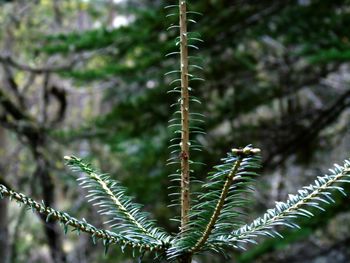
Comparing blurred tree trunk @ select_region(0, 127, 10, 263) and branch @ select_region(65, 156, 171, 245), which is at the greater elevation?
blurred tree trunk @ select_region(0, 127, 10, 263)

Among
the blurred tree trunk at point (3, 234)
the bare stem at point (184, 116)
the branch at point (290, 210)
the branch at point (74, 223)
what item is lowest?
the branch at point (290, 210)

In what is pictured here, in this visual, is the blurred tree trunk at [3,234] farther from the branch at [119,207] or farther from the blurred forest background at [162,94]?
the branch at [119,207]

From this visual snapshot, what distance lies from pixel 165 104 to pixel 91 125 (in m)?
0.67

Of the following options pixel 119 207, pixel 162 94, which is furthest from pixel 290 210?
pixel 162 94

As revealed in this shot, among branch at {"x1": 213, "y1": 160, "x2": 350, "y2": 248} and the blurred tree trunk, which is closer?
branch at {"x1": 213, "y1": 160, "x2": 350, "y2": 248}

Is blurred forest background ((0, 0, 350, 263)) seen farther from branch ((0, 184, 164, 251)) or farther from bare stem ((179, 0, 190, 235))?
branch ((0, 184, 164, 251))

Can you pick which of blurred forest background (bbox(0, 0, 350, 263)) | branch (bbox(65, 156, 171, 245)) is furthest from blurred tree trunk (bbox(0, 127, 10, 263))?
branch (bbox(65, 156, 171, 245))

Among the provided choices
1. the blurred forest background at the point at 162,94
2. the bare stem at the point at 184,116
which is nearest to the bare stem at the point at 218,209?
the bare stem at the point at 184,116

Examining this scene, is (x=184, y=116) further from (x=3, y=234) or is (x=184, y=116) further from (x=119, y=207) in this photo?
(x=3, y=234)

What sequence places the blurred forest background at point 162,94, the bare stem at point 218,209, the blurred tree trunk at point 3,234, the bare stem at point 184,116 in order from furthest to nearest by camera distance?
1. the blurred tree trunk at point 3,234
2. the blurred forest background at point 162,94
3. the bare stem at point 184,116
4. the bare stem at point 218,209

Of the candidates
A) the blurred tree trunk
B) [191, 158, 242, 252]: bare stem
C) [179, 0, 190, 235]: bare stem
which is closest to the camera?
[191, 158, 242, 252]: bare stem

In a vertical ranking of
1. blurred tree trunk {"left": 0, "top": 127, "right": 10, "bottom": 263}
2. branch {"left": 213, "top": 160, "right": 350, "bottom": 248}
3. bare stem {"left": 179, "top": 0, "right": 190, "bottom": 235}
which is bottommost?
branch {"left": 213, "top": 160, "right": 350, "bottom": 248}

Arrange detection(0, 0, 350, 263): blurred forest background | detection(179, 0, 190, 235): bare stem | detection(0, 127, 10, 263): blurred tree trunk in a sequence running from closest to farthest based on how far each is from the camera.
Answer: detection(179, 0, 190, 235): bare stem → detection(0, 0, 350, 263): blurred forest background → detection(0, 127, 10, 263): blurred tree trunk

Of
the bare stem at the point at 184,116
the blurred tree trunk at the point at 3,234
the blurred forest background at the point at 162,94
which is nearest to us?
the bare stem at the point at 184,116
